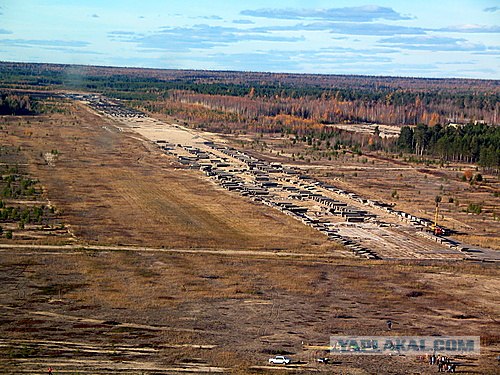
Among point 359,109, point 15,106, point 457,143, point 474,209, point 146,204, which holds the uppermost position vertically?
point 359,109

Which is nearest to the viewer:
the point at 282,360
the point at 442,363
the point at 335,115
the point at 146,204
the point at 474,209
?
the point at 282,360

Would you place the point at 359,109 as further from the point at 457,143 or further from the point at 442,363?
the point at 442,363

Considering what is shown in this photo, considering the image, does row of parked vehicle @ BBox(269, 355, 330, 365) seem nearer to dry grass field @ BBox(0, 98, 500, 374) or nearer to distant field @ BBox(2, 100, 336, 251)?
dry grass field @ BBox(0, 98, 500, 374)

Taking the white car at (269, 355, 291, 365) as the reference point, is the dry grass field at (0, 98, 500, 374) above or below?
below

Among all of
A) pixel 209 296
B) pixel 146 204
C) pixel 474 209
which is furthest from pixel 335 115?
pixel 209 296

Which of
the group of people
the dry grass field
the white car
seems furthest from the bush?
the white car

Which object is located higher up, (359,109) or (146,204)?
(359,109)
